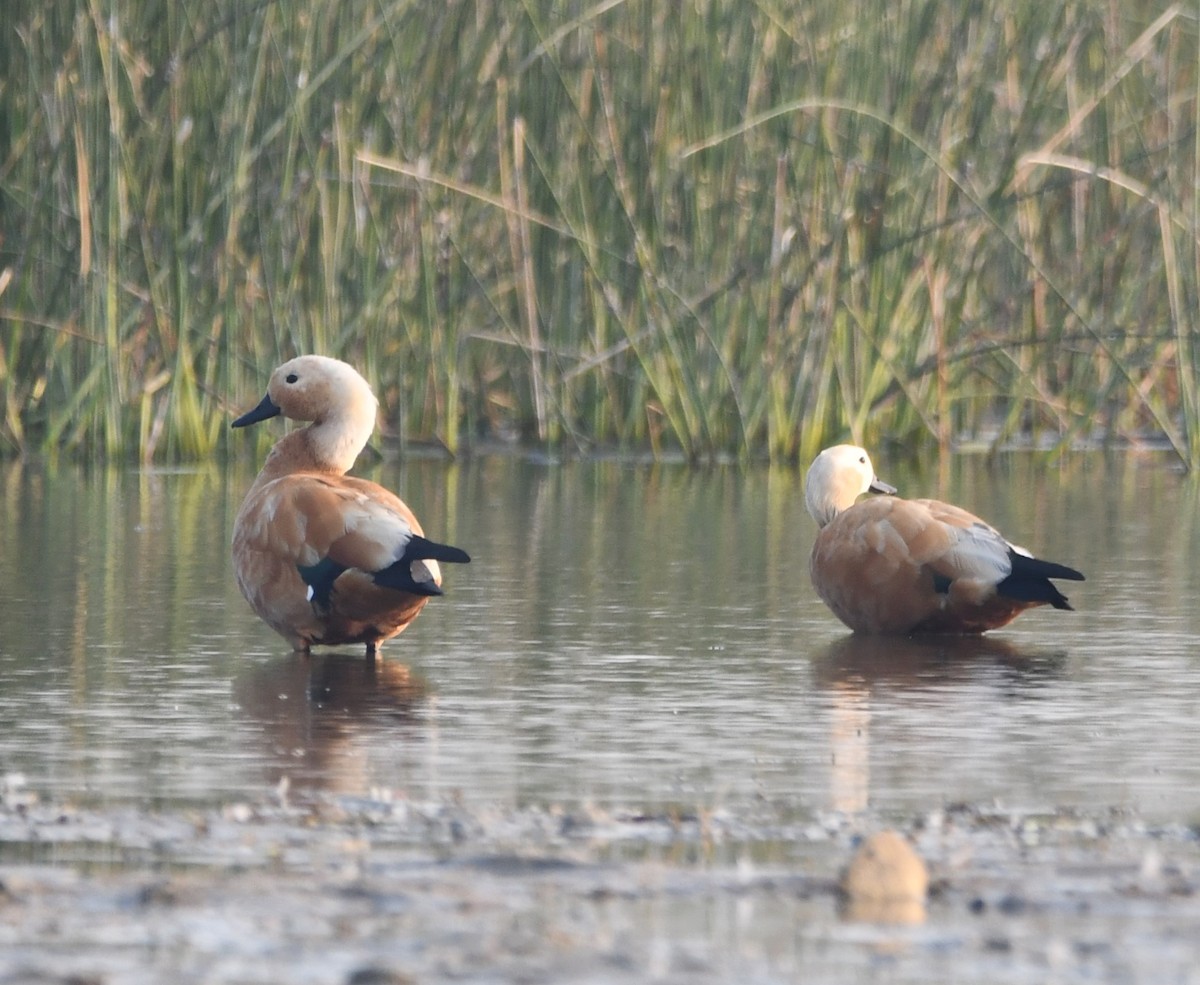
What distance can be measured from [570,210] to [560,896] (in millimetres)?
11306

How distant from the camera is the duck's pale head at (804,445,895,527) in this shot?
→ 8875mm

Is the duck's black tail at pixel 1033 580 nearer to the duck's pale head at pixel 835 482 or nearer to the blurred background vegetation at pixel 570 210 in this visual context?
the duck's pale head at pixel 835 482

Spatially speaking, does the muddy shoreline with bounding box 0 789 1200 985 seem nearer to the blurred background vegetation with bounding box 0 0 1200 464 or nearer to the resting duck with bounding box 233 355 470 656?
the resting duck with bounding box 233 355 470 656

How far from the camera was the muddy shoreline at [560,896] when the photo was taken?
375cm

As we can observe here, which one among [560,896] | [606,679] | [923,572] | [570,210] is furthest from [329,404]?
[570,210]

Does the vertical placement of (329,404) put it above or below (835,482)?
above

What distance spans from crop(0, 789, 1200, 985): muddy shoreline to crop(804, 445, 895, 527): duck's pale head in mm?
3988

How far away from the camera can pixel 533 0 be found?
15.0 metres

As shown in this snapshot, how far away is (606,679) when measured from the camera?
7.04 meters

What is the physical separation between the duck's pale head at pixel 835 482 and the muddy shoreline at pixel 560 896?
13.1ft

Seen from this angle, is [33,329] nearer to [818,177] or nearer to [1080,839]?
[818,177]

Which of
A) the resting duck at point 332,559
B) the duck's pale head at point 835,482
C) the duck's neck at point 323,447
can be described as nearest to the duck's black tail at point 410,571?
the resting duck at point 332,559

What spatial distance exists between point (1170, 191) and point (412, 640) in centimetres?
836

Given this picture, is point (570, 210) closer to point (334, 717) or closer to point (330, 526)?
point (330, 526)
